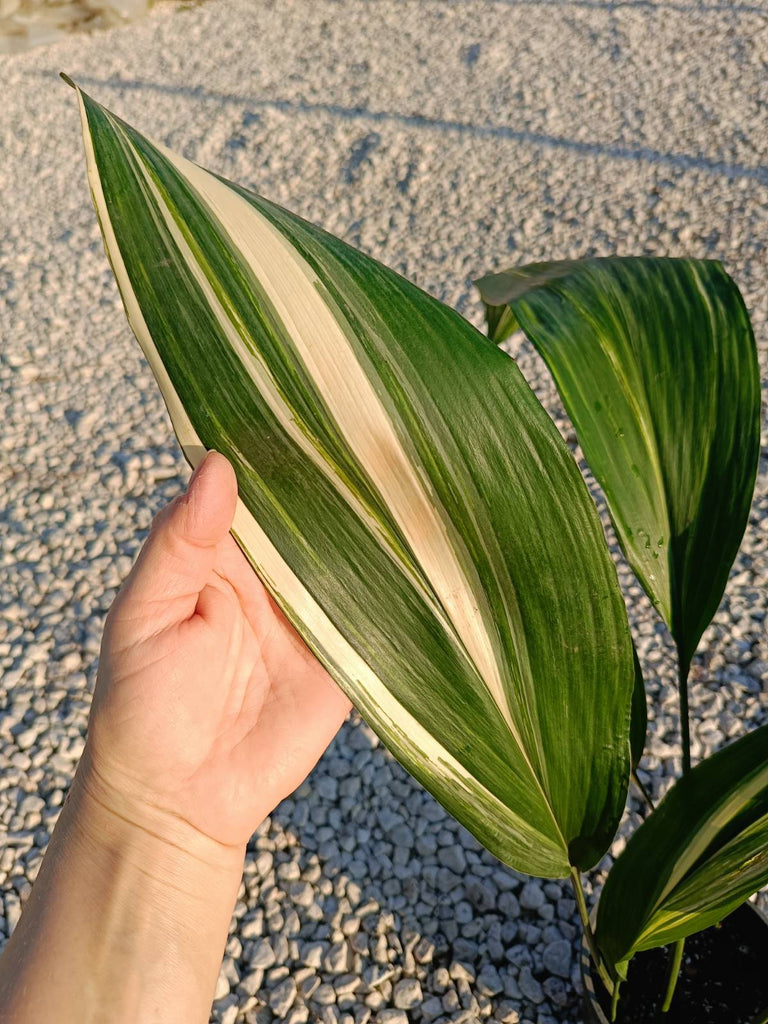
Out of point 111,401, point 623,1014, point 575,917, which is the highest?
point 111,401

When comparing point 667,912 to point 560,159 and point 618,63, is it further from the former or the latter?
point 618,63

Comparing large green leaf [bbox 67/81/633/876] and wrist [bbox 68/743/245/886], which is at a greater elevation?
large green leaf [bbox 67/81/633/876]

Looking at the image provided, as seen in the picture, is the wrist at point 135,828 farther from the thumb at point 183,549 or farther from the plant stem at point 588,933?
the plant stem at point 588,933

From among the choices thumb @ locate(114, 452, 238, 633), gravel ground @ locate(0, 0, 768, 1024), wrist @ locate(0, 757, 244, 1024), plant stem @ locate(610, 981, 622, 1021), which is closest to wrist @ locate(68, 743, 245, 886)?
wrist @ locate(0, 757, 244, 1024)

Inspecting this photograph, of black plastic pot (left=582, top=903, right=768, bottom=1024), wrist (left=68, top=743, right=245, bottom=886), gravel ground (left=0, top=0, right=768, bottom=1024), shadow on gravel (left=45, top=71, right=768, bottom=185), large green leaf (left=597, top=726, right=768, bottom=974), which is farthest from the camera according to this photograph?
shadow on gravel (left=45, top=71, right=768, bottom=185)

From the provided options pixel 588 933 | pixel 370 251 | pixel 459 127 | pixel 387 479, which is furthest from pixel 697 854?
pixel 459 127

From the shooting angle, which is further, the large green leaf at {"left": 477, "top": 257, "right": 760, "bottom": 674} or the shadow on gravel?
the shadow on gravel

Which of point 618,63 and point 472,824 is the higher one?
point 618,63

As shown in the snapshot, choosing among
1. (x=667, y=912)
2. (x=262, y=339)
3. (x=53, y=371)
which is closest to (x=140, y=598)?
(x=262, y=339)

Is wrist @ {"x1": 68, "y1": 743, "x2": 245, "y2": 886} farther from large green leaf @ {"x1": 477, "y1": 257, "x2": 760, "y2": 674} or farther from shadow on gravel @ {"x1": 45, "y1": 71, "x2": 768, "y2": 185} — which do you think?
shadow on gravel @ {"x1": 45, "y1": 71, "x2": 768, "y2": 185}
